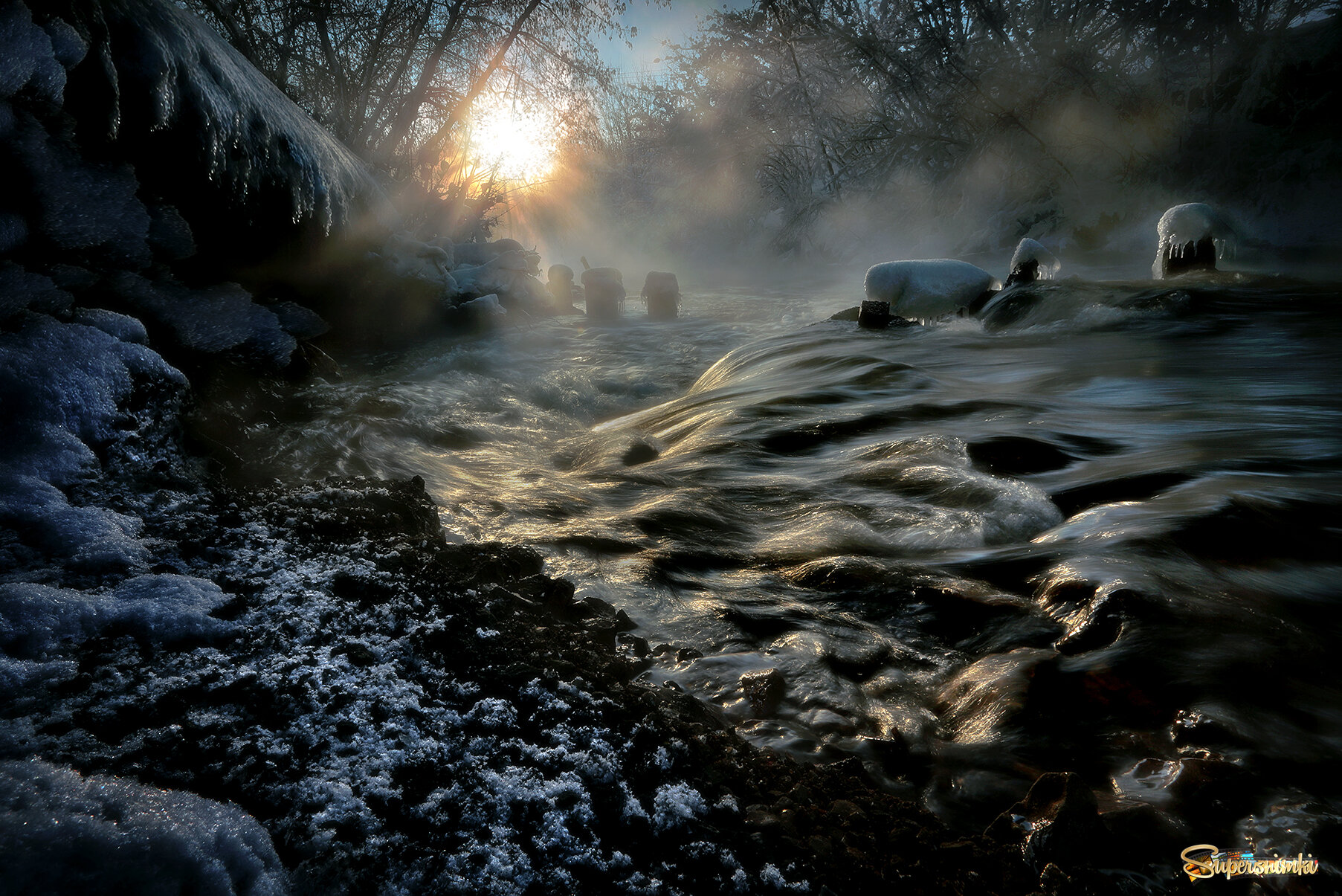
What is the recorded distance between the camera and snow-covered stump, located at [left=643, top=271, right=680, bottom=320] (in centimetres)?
1236

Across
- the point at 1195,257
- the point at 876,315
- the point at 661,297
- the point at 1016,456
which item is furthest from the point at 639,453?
the point at 661,297

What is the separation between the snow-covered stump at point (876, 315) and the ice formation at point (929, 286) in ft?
1.32

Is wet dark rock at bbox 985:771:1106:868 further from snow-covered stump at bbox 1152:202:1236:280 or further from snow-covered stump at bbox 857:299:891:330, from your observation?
snow-covered stump at bbox 1152:202:1236:280

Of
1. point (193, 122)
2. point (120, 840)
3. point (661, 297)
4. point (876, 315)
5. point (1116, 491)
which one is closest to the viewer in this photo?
point (120, 840)

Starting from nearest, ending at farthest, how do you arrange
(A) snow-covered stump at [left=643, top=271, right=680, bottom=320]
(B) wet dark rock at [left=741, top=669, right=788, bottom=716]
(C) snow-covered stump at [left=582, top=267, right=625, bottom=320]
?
1. (B) wet dark rock at [left=741, top=669, right=788, bottom=716]
2. (C) snow-covered stump at [left=582, top=267, right=625, bottom=320]
3. (A) snow-covered stump at [left=643, top=271, right=680, bottom=320]

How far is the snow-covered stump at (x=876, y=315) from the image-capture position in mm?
7477

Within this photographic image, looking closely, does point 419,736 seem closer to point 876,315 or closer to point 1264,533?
point 1264,533

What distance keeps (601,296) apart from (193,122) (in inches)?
321

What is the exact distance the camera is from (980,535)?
251 cm

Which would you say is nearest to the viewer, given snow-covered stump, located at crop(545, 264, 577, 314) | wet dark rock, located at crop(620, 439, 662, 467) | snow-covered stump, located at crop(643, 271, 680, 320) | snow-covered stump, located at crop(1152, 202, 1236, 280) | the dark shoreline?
the dark shoreline

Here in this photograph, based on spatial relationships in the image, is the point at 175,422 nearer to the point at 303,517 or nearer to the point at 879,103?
the point at 303,517

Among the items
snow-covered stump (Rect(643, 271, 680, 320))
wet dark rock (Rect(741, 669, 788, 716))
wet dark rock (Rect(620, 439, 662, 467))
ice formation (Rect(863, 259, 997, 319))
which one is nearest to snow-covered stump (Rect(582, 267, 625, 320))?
snow-covered stump (Rect(643, 271, 680, 320))

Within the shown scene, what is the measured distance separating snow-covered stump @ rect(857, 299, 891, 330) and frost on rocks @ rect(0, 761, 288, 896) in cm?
736

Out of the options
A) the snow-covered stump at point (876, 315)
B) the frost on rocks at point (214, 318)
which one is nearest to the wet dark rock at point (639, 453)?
the frost on rocks at point (214, 318)
